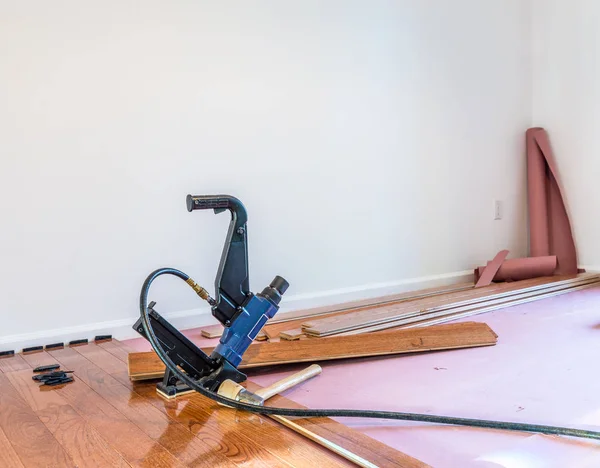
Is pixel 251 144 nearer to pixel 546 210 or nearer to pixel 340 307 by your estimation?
pixel 340 307

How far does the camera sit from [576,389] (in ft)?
5.63

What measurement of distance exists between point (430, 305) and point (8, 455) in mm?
2125

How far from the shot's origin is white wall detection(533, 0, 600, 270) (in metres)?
3.91

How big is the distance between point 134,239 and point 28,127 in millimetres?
647

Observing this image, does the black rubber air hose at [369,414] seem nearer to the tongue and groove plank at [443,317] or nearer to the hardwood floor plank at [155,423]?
the hardwood floor plank at [155,423]

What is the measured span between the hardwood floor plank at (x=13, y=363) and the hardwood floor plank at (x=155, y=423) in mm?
157

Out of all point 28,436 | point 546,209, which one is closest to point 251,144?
point 28,436

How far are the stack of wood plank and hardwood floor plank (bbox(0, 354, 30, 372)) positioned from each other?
3.27 ft

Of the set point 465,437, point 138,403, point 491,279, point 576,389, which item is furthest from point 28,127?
point 491,279

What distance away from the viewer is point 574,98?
4.02m

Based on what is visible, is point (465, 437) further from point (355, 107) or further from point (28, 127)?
point (355, 107)

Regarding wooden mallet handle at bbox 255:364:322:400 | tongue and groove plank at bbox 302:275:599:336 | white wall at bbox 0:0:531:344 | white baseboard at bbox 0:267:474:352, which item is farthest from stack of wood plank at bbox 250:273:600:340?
wooden mallet handle at bbox 255:364:322:400

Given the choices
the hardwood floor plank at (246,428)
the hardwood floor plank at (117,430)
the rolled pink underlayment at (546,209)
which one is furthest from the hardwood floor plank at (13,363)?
the rolled pink underlayment at (546,209)

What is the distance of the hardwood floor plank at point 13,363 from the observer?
208 centimetres
